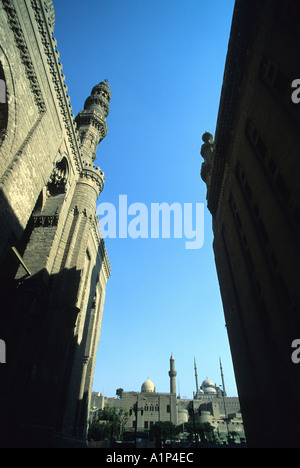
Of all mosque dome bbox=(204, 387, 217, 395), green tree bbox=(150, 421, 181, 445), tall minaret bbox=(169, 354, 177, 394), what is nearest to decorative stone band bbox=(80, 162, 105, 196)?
green tree bbox=(150, 421, 181, 445)

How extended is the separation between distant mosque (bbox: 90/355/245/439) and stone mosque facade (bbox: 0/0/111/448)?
5863cm

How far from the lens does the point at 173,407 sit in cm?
7475

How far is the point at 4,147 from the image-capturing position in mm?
9992

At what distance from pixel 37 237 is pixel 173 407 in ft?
258

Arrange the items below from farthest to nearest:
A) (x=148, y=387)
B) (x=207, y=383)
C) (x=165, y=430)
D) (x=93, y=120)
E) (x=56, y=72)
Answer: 1. (x=207, y=383)
2. (x=148, y=387)
3. (x=165, y=430)
4. (x=93, y=120)
5. (x=56, y=72)

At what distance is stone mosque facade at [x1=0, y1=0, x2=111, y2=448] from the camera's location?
991 centimetres

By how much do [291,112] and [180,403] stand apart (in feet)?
356

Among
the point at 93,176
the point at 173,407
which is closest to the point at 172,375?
the point at 173,407

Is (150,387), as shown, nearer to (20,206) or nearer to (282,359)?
(282,359)

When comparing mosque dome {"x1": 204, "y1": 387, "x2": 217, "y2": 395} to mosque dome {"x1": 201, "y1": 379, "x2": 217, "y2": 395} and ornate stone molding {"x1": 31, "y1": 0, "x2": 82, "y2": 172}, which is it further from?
ornate stone molding {"x1": 31, "y1": 0, "x2": 82, "y2": 172}

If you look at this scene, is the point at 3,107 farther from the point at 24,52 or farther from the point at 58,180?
the point at 58,180

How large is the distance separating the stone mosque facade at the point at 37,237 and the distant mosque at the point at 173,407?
58628 mm

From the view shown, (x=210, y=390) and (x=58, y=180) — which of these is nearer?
(x=58, y=180)
